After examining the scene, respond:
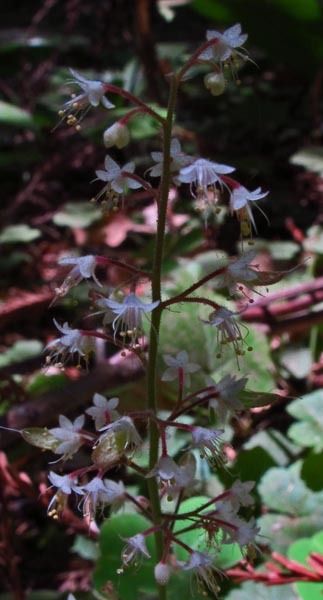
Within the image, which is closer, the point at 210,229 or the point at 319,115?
the point at 210,229

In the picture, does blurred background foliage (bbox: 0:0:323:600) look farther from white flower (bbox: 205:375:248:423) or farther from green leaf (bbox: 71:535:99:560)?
white flower (bbox: 205:375:248:423)

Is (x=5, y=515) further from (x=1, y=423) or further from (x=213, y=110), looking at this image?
(x=213, y=110)

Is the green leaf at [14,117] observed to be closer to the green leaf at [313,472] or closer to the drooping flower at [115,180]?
the green leaf at [313,472]

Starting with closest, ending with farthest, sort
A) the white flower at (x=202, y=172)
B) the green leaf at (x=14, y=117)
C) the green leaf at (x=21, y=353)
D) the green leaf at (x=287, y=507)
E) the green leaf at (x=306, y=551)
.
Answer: the white flower at (x=202, y=172) < the green leaf at (x=306, y=551) < the green leaf at (x=287, y=507) < the green leaf at (x=21, y=353) < the green leaf at (x=14, y=117)

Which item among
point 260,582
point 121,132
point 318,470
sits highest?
point 121,132

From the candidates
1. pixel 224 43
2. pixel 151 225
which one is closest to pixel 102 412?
pixel 224 43

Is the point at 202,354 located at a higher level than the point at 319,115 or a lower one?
lower

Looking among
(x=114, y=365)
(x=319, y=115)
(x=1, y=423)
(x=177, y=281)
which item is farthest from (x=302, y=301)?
(x=319, y=115)

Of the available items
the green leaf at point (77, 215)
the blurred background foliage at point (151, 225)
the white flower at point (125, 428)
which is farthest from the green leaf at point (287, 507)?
the green leaf at point (77, 215)
